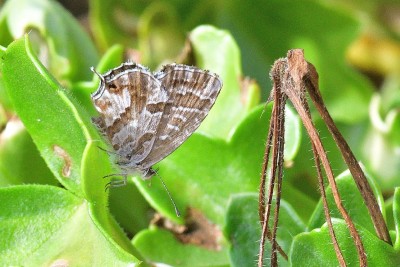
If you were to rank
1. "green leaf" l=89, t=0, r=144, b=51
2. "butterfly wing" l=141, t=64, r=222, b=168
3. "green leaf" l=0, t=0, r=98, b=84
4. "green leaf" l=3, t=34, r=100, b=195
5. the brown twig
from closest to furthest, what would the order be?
1. the brown twig
2. "green leaf" l=3, t=34, r=100, b=195
3. "butterfly wing" l=141, t=64, r=222, b=168
4. "green leaf" l=0, t=0, r=98, b=84
5. "green leaf" l=89, t=0, r=144, b=51

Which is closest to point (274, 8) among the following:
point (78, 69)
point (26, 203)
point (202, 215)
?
point (78, 69)

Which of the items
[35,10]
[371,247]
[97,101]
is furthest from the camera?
[35,10]

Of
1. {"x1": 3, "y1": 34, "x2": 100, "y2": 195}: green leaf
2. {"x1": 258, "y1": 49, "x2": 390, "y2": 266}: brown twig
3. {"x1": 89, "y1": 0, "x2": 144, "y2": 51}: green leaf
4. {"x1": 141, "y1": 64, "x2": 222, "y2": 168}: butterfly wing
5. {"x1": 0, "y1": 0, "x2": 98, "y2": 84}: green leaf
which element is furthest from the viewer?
{"x1": 89, "y1": 0, "x2": 144, "y2": 51}: green leaf

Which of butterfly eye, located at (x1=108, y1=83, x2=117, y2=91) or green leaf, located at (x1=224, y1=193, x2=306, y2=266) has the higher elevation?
butterfly eye, located at (x1=108, y1=83, x2=117, y2=91)

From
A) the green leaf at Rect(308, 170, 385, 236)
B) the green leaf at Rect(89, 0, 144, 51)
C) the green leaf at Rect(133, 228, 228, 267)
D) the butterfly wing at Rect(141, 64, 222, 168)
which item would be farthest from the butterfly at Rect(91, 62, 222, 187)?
the green leaf at Rect(89, 0, 144, 51)

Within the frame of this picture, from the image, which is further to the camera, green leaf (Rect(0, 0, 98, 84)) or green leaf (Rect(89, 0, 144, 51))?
green leaf (Rect(89, 0, 144, 51))

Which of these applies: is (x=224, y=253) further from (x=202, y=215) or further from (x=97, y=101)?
(x=97, y=101)

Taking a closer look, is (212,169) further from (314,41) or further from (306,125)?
(314,41)

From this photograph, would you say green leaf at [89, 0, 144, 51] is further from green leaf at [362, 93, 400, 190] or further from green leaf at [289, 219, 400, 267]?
green leaf at [289, 219, 400, 267]

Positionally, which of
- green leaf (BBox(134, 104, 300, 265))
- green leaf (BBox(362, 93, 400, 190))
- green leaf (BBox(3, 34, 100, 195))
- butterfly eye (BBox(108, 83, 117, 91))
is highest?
green leaf (BBox(3, 34, 100, 195))
